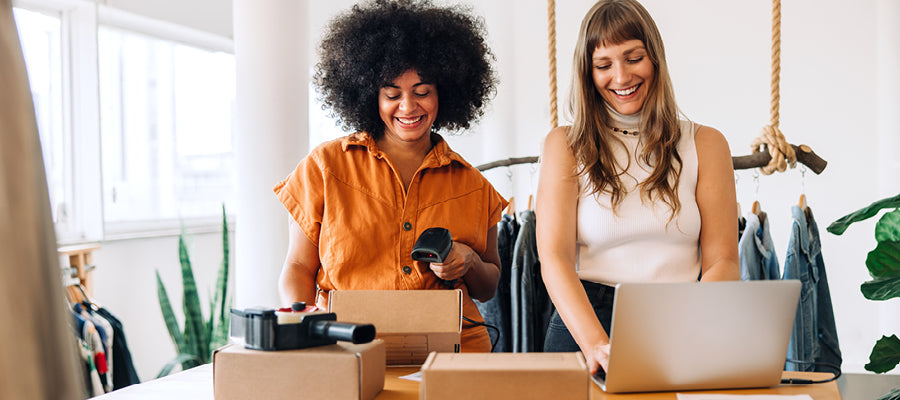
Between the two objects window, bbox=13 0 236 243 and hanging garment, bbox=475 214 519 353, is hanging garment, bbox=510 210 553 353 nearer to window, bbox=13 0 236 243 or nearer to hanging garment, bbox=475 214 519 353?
hanging garment, bbox=475 214 519 353

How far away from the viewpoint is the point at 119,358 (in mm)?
3002

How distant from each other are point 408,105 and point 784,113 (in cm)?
296

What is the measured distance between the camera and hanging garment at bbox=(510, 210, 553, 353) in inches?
92.4

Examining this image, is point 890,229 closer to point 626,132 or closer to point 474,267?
point 626,132

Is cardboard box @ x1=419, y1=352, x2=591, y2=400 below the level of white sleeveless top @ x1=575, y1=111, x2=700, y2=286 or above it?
below

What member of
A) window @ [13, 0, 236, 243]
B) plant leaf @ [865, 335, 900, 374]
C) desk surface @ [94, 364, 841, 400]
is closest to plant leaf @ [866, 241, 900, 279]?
plant leaf @ [865, 335, 900, 374]

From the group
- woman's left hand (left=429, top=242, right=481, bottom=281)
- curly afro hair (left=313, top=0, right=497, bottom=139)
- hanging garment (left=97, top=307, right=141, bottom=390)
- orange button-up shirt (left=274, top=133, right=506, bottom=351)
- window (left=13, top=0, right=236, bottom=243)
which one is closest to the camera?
woman's left hand (left=429, top=242, right=481, bottom=281)

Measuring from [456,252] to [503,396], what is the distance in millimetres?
661

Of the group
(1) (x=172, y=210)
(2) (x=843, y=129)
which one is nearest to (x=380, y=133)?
(1) (x=172, y=210)

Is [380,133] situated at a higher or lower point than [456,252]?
higher

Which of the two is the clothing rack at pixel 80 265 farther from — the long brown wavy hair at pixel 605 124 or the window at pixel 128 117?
the long brown wavy hair at pixel 605 124

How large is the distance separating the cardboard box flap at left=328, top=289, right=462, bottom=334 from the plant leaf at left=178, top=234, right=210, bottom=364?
7.28ft

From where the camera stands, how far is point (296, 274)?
1.77 meters

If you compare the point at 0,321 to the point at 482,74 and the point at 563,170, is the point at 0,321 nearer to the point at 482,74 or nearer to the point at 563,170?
the point at 563,170
